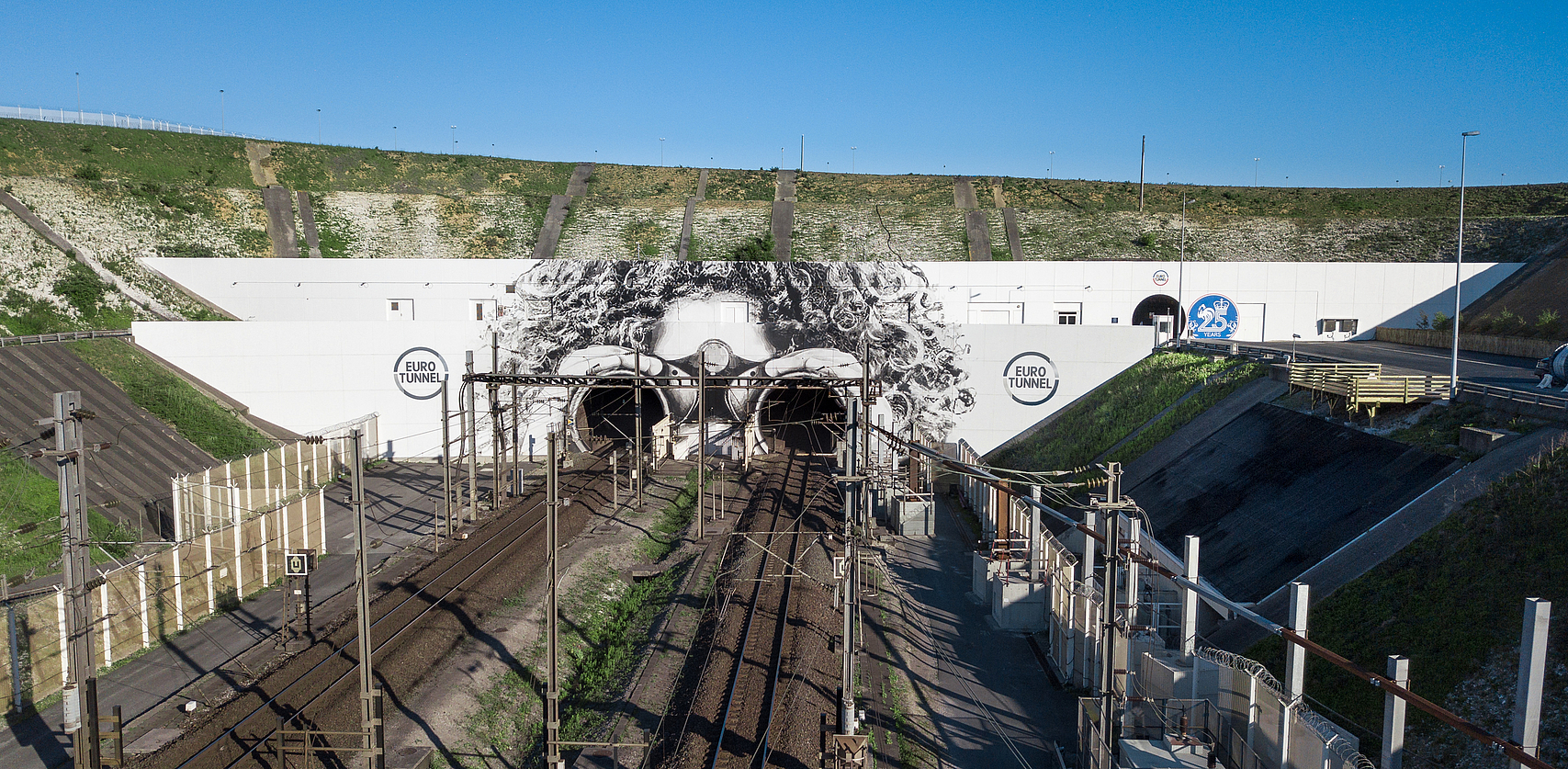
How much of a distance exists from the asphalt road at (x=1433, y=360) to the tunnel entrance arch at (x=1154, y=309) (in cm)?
417

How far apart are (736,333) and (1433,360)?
87.7 feet

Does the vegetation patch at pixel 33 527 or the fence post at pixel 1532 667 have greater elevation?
the fence post at pixel 1532 667

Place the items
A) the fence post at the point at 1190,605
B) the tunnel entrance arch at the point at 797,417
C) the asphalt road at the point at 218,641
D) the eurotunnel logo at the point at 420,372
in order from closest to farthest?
the asphalt road at the point at 218,641 < the fence post at the point at 1190,605 < the eurotunnel logo at the point at 420,372 < the tunnel entrance arch at the point at 797,417

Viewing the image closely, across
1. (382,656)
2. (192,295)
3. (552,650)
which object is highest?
(192,295)

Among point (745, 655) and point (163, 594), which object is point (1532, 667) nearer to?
→ point (745, 655)

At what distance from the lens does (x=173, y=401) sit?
33219 millimetres

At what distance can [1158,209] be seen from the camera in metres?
55.8

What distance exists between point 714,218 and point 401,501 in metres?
28.5

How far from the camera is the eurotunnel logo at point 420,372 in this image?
36.9 meters

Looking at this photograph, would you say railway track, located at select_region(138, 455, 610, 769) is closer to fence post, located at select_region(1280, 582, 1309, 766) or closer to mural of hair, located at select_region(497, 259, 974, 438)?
mural of hair, located at select_region(497, 259, 974, 438)

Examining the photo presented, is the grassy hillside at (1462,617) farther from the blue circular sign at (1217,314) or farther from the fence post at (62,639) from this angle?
the blue circular sign at (1217,314)

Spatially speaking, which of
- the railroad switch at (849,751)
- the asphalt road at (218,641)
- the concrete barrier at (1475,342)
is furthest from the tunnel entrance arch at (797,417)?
the railroad switch at (849,751)

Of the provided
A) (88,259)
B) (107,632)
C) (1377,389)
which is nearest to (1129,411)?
(1377,389)

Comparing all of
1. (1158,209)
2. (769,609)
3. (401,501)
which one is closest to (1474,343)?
(1158,209)
